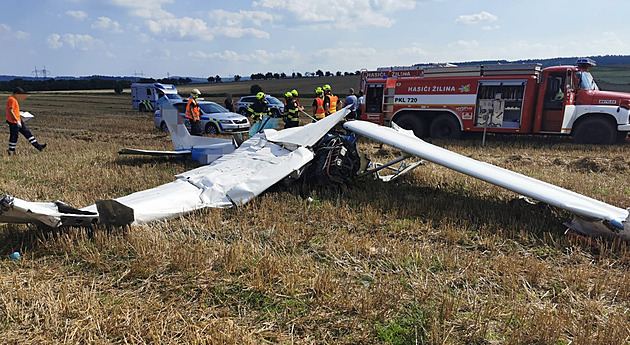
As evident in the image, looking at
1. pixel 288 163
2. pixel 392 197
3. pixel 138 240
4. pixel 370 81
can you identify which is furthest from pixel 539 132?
pixel 138 240

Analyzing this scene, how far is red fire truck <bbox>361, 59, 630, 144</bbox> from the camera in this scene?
982 cm

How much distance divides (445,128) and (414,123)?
0.91 metres

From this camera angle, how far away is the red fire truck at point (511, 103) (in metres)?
9.82

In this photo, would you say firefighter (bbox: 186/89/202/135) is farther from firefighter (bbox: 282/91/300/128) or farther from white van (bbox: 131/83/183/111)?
Result: white van (bbox: 131/83/183/111)

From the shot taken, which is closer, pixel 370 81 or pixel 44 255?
pixel 44 255

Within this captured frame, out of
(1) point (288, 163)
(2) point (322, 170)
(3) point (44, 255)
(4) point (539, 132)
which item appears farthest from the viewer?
(4) point (539, 132)

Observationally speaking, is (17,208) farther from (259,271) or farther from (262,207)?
(262,207)

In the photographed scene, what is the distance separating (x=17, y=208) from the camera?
113 inches

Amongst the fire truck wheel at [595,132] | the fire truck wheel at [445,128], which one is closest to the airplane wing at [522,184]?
the fire truck wheel at [445,128]

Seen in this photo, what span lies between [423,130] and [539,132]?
3.03 meters

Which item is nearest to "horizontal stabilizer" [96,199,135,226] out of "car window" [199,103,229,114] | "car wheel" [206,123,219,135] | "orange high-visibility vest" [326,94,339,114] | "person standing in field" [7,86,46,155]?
"person standing in field" [7,86,46,155]

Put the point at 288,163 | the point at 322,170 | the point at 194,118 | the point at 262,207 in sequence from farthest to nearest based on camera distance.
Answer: the point at 194,118
the point at 322,170
the point at 288,163
the point at 262,207

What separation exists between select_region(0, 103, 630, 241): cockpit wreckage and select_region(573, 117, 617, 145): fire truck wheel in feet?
23.2

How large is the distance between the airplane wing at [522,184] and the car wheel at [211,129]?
864cm
